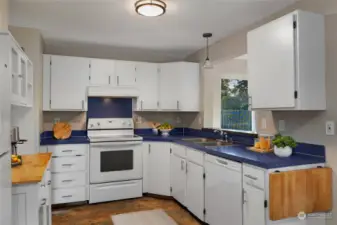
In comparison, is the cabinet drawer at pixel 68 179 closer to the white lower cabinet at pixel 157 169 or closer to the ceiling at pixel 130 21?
the white lower cabinet at pixel 157 169

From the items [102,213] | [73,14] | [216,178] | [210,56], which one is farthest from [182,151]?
[73,14]

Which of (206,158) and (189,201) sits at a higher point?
(206,158)

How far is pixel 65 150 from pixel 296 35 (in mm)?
3185

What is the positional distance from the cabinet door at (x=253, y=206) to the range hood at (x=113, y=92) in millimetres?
2549

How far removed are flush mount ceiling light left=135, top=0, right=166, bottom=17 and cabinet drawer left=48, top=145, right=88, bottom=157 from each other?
2160mm

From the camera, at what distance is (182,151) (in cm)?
346

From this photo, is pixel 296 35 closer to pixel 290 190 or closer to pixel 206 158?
pixel 290 190

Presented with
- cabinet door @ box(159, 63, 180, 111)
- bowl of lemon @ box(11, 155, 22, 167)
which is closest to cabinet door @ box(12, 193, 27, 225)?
bowl of lemon @ box(11, 155, 22, 167)

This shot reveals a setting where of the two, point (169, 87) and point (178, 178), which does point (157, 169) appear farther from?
point (169, 87)

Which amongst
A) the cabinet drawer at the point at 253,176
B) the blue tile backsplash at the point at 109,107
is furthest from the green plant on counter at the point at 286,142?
the blue tile backsplash at the point at 109,107

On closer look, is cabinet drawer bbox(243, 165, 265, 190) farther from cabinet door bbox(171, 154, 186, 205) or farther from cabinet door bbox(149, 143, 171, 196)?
cabinet door bbox(149, 143, 171, 196)

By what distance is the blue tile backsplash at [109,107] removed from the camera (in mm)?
4258

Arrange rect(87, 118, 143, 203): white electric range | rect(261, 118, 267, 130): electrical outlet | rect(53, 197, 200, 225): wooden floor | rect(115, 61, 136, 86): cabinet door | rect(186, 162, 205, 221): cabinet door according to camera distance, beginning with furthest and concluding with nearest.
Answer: rect(115, 61, 136, 86): cabinet door → rect(87, 118, 143, 203): white electric range → rect(53, 197, 200, 225): wooden floor → rect(186, 162, 205, 221): cabinet door → rect(261, 118, 267, 130): electrical outlet

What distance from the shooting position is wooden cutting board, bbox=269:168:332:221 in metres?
1.94
